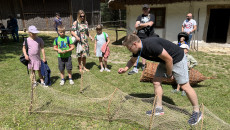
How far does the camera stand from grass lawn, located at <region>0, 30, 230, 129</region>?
10.1 feet

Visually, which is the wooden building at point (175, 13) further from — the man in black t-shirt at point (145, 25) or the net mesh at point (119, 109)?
the net mesh at point (119, 109)

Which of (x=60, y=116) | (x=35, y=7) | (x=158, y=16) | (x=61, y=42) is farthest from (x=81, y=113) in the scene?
(x=35, y=7)

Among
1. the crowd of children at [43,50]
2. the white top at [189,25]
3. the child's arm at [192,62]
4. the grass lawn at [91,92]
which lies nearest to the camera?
the grass lawn at [91,92]

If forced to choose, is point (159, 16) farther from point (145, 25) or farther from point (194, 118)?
point (194, 118)

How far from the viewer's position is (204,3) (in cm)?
961

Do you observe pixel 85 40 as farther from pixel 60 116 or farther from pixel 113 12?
pixel 113 12

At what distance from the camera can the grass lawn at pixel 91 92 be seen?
3.08 metres

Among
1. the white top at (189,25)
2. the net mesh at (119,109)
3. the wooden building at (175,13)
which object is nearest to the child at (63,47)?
the net mesh at (119,109)

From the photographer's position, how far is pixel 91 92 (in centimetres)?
409

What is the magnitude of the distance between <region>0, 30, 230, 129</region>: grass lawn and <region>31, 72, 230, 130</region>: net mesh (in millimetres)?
Answer: 98

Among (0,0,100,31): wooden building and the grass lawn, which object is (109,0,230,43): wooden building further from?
(0,0,100,31): wooden building

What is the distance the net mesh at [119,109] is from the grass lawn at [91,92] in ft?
0.32

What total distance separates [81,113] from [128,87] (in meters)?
1.70

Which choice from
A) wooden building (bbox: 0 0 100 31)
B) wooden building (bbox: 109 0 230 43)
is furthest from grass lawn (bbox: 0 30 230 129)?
wooden building (bbox: 0 0 100 31)
